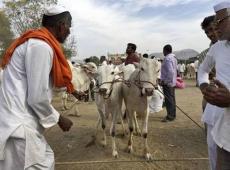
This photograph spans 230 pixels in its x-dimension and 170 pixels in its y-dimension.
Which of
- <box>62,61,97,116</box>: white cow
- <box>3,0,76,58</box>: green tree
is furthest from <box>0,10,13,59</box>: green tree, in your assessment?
<box>62,61,97,116</box>: white cow

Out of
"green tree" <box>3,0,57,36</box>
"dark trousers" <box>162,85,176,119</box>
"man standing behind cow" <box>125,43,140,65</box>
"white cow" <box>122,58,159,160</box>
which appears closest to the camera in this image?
"white cow" <box>122,58,159,160</box>

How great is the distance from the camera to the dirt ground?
666cm

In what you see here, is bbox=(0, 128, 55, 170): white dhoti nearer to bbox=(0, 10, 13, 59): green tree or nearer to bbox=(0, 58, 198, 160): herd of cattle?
bbox=(0, 58, 198, 160): herd of cattle

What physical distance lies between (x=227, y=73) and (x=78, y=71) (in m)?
10.7

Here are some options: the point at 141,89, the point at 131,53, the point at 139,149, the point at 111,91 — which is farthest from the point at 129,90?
the point at 131,53

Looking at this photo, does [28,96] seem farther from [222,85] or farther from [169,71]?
[169,71]

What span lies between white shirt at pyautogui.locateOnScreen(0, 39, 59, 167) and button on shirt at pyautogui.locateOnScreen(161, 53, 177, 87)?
8.30 metres

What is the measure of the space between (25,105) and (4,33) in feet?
93.5

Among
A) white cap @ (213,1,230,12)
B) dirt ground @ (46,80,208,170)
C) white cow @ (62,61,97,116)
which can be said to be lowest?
dirt ground @ (46,80,208,170)

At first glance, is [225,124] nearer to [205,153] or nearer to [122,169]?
[122,169]

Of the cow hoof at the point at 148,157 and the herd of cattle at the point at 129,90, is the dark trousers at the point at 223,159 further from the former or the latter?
the cow hoof at the point at 148,157

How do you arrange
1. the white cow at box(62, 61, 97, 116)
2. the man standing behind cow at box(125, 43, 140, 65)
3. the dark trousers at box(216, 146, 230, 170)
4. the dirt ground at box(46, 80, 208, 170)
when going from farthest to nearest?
the white cow at box(62, 61, 97, 116), the man standing behind cow at box(125, 43, 140, 65), the dirt ground at box(46, 80, 208, 170), the dark trousers at box(216, 146, 230, 170)

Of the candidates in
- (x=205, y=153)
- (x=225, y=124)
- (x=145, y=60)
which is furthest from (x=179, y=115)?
(x=225, y=124)

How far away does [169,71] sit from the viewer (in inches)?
429
